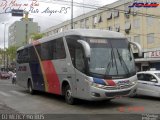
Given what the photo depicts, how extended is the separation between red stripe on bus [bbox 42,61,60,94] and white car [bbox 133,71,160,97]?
3.91 meters

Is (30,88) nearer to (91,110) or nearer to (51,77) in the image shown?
(51,77)

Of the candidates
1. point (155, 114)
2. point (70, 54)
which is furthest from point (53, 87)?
point (155, 114)

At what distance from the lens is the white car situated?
57.8 ft

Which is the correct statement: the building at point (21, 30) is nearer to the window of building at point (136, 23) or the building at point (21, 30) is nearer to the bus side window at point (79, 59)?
the window of building at point (136, 23)

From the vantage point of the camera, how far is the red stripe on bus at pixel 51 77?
17.4 metres

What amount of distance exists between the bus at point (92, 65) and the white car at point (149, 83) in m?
2.62

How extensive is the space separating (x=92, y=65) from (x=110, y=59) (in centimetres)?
90

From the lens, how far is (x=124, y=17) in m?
49.9

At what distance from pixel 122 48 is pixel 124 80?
152 cm

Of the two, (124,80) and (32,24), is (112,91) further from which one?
(32,24)

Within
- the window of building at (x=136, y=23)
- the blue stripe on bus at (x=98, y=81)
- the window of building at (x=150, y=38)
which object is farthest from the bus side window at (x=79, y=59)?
the window of building at (x=136, y=23)

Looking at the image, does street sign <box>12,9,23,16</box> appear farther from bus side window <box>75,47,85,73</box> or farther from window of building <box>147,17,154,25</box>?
window of building <box>147,17,154,25</box>

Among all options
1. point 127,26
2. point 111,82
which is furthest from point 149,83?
point 127,26

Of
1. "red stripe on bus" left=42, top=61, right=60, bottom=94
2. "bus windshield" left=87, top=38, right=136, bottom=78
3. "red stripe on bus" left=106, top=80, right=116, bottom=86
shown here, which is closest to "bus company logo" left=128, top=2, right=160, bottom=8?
"red stripe on bus" left=42, top=61, right=60, bottom=94
